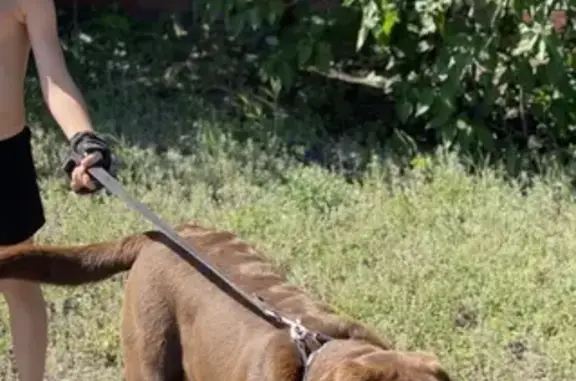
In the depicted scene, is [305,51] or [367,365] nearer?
[367,365]

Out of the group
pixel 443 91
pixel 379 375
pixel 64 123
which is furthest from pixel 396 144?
pixel 379 375

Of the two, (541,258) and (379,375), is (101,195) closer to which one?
(541,258)

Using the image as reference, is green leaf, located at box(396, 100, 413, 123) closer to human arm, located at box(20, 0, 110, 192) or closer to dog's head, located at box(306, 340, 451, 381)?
human arm, located at box(20, 0, 110, 192)

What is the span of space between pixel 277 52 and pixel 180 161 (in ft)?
3.27

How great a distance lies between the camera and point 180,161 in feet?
23.6

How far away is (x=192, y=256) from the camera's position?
396 cm

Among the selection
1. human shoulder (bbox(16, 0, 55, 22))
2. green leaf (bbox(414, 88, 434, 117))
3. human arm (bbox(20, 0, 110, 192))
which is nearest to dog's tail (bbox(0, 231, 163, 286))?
human arm (bbox(20, 0, 110, 192))

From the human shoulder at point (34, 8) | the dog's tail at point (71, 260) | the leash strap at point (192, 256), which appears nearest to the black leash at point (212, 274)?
the leash strap at point (192, 256)

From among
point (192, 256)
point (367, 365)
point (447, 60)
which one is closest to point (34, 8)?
point (192, 256)

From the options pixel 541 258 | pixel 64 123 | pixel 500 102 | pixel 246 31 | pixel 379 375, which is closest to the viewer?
pixel 379 375

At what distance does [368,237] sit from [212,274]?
2.44m

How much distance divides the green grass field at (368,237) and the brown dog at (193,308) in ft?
4.30

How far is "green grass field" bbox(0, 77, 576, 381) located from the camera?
5441 mm

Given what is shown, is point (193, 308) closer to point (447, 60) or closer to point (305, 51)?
point (447, 60)
